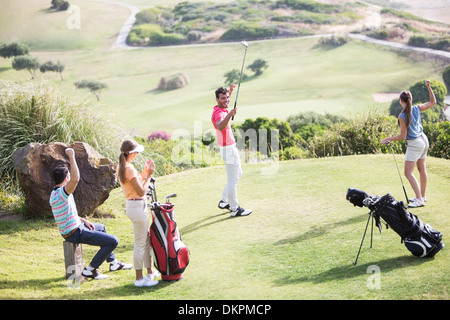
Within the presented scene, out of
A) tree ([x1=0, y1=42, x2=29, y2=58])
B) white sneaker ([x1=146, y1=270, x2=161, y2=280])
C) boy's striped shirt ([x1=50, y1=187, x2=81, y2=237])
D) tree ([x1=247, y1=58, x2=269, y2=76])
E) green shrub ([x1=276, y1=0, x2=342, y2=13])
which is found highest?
green shrub ([x1=276, y1=0, x2=342, y2=13])

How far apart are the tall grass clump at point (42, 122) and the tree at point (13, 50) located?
15854mm

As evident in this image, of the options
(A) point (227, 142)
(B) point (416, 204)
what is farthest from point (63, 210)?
(B) point (416, 204)

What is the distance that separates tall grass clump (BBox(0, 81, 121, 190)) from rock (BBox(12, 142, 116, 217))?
5.26 feet

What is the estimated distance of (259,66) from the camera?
27.9m

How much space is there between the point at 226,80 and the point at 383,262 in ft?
74.8

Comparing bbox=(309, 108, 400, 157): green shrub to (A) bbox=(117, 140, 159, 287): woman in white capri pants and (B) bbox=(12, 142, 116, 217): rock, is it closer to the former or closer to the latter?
(B) bbox=(12, 142, 116, 217): rock

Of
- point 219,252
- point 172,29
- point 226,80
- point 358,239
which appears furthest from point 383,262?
point 172,29

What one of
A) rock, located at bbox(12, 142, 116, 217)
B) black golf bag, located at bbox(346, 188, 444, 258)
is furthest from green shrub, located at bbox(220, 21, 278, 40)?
black golf bag, located at bbox(346, 188, 444, 258)

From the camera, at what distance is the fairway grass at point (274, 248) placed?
15.4 feet

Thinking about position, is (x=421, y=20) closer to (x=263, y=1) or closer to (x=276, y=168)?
(x=263, y=1)

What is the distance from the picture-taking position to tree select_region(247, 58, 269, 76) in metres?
27.9

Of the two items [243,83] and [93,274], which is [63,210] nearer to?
[93,274]
